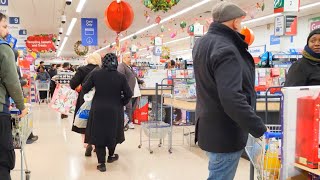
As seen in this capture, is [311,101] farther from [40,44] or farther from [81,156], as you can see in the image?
[40,44]

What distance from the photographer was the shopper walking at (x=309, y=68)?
314 centimetres

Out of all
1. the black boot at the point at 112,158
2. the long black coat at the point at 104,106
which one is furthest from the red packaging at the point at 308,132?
the black boot at the point at 112,158

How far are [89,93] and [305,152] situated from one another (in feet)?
11.8

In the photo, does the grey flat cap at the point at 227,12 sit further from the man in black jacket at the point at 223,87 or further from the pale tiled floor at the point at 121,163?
the pale tiled floor at the point at 121,163

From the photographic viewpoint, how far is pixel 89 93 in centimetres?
511

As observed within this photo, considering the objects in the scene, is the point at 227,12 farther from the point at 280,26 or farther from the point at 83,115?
the point at 280,26

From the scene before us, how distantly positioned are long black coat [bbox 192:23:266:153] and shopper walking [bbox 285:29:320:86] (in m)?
1.01

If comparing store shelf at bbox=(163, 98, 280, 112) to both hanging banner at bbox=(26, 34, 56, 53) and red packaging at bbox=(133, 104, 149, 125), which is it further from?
hanging banner at bbox=(26, 34, 56, 53)

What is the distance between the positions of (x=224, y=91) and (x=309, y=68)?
1.42 metres

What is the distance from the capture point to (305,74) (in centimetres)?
314

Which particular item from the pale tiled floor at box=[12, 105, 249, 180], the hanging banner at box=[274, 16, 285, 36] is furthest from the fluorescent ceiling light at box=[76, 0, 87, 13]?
the hanging banner at box=[274, 16, 285, 36]

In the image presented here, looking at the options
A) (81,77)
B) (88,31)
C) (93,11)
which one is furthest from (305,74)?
(88,31)

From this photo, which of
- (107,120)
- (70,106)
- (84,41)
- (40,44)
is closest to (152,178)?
(107,120)

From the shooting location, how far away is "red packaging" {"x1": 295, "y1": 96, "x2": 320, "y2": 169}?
190cm
